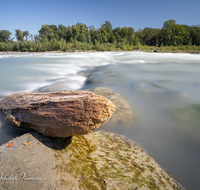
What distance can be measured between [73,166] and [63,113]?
0.59 metres

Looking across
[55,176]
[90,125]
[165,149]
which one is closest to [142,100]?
[165,149]

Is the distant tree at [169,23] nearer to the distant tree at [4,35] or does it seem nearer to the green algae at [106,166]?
the green algae at [106,166]

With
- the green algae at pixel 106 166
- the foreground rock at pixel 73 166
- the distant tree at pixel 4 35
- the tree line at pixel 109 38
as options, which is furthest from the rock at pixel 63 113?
the distant tree at pixel 4 35

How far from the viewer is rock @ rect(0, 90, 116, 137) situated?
58.1 inches

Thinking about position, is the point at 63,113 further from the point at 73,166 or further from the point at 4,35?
the point at 4,35

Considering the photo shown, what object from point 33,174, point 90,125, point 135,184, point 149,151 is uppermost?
point 90,125

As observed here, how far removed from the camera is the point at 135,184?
51.8 inches

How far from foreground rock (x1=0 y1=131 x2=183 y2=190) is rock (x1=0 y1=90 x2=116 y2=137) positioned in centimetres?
18

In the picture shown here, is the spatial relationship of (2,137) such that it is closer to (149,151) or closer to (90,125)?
(90,125)

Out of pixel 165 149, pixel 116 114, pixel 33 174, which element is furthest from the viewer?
pixel 116 114

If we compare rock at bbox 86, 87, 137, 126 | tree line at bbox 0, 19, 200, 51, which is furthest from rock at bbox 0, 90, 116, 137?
tree line at bbox 0, 19, 200, 51

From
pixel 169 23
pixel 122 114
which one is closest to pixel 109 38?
pixel 169 23

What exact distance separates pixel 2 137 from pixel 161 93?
4107mm

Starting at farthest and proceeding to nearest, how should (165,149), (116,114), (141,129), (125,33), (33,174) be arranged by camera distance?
(125,33) < (116,114) < (141,129) < (165,149) < (33,174)
